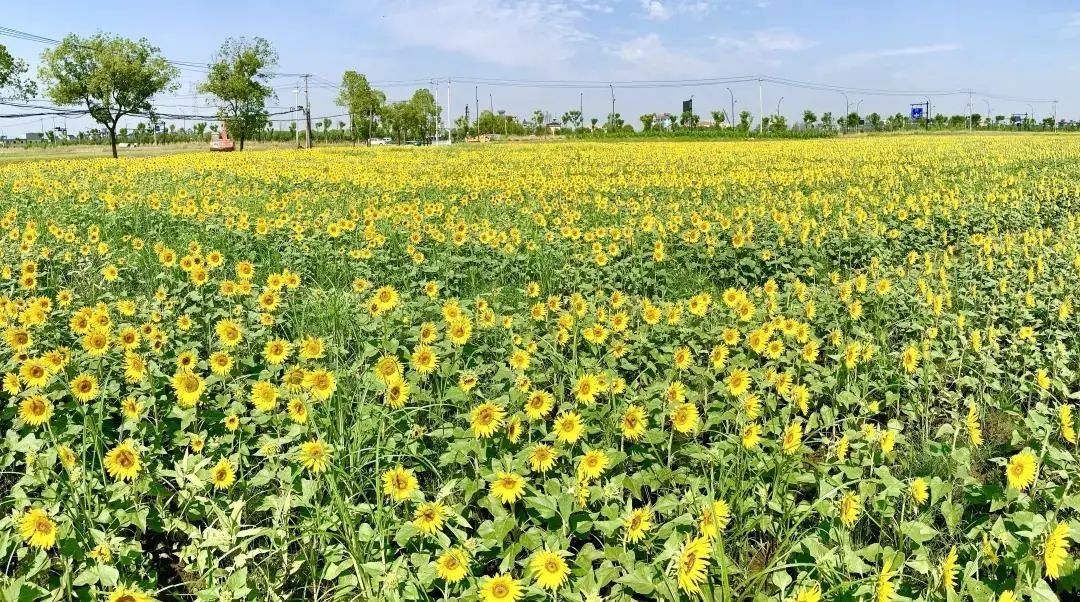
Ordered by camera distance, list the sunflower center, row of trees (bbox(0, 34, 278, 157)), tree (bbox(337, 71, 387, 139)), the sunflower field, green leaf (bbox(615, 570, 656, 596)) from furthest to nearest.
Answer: tree (bbox(337, 71, 387, 139)), row of trees (bbox(0, 34, 278, 157)), the sunflower center, the sunflower field, green leaf (bbox(615, 570, 656, 596))

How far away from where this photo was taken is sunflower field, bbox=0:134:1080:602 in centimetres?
177

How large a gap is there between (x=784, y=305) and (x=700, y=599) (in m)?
2.57

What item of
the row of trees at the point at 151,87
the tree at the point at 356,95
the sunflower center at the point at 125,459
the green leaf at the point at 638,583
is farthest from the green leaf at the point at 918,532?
the tree at the point at 356,95

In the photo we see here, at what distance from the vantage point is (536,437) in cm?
250

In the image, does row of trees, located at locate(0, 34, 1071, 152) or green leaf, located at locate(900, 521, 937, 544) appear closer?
green leaf, located at locate(900, 521, 937, 544)

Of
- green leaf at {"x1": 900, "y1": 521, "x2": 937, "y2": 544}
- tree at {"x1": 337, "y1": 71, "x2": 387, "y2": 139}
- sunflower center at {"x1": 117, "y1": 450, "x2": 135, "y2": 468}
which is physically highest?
tree at {"x1": 337, "y1": 71, "x2": 387, "y2": 139}

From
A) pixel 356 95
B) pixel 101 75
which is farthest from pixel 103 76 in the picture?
pixel 356 95

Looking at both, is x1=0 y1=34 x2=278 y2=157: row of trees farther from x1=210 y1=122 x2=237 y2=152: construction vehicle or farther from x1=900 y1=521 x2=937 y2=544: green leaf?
x1=900 y1=521 x2=937 y2=544: green leaf

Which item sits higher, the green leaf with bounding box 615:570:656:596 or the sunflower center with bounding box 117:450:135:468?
the sunflower center with bounding box 117:450:135:468

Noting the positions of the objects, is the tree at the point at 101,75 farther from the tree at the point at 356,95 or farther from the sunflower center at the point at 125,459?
the sunflower center at the point at 125,459

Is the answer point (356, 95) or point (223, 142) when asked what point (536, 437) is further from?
point (356, 95)

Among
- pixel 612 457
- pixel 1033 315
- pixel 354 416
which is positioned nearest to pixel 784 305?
pixel 1033 315

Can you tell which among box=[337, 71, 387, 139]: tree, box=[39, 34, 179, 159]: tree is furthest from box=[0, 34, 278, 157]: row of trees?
box=[337, 71, 387, 139]: tree

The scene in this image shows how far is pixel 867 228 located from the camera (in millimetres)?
6328
